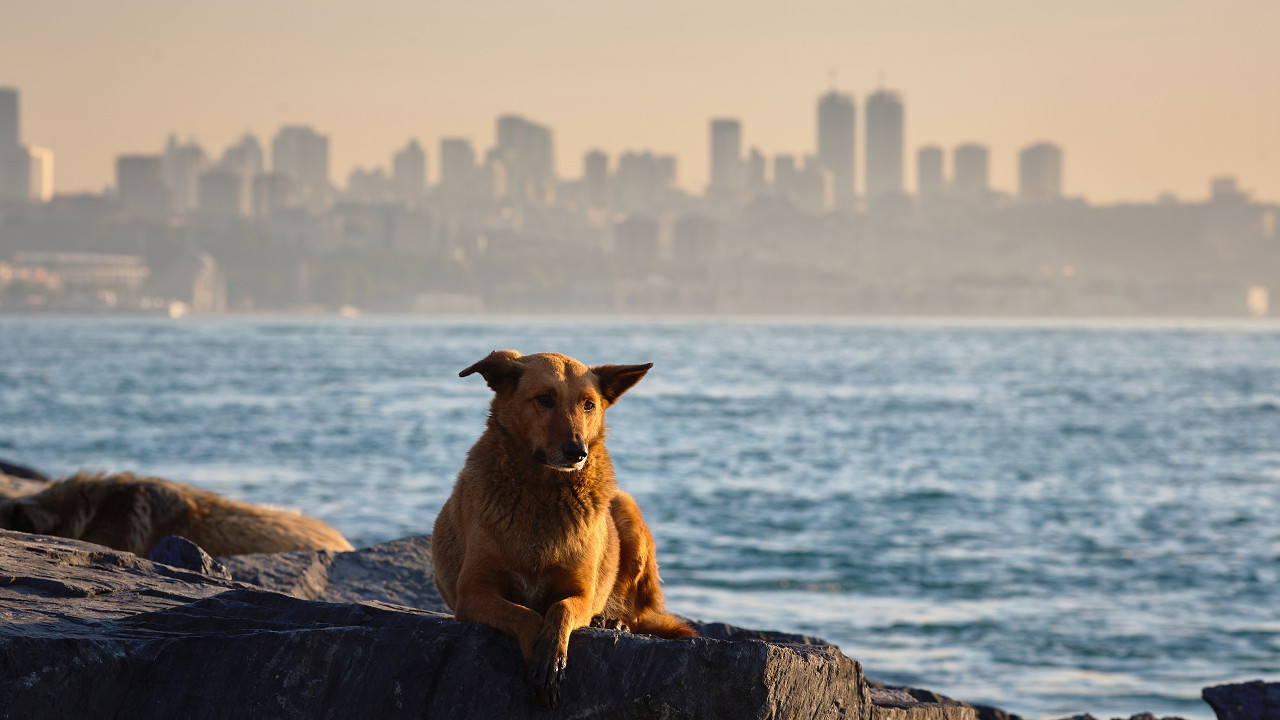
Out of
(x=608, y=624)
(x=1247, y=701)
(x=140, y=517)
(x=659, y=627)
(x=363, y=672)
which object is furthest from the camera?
(x=140, y=517)

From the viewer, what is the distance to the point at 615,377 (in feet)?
18.4

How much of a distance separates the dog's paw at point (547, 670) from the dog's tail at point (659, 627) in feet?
3.20

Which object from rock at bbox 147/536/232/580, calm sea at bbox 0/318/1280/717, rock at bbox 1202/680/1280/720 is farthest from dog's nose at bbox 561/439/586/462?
rock at bbox 1202/680/1280/720

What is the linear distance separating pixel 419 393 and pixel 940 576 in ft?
167

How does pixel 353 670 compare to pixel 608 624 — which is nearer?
pixel 353 670

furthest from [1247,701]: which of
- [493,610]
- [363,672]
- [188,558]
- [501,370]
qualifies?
[188,558]

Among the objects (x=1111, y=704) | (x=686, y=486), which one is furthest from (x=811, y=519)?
(x=1111, y=704)

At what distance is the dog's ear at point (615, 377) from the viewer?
18.4 ft

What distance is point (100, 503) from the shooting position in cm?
971

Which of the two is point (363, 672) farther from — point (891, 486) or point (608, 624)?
point (891, 486)

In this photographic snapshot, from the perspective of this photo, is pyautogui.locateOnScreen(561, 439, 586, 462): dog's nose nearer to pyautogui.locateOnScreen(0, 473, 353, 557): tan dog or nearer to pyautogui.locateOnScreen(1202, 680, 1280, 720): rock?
pyautogui.locateOnScreen(1202, 680, 1280, 720): rock

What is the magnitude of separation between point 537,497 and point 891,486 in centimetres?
3024

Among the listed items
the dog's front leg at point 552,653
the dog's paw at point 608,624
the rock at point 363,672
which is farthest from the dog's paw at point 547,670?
the dog's paw at point 608,624

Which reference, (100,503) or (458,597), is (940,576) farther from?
(458,597)
